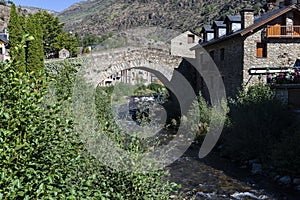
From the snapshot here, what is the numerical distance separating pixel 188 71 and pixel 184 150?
802cm

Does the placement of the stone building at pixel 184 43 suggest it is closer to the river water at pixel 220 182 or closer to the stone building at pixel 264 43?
the stone building at pixel 264 43

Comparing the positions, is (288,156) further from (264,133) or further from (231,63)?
(231,63)

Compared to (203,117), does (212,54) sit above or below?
above

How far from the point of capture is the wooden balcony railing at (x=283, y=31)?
15.3 m

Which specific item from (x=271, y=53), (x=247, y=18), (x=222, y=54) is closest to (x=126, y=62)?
(x=222, y=54)

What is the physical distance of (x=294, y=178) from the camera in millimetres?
9633

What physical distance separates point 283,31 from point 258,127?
19.8 ft

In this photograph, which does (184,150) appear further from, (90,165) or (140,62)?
(90,165)

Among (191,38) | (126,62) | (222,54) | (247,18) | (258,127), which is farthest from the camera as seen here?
(191,38)

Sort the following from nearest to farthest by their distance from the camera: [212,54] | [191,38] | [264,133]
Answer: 1. [264,133]
2. [212,54]
3. [191,38]

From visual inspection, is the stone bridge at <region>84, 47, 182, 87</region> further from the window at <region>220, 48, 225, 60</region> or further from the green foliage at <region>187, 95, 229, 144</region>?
the green foliage at <region>187, 95, 229, 144</region>

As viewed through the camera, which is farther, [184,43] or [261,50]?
[184,43]

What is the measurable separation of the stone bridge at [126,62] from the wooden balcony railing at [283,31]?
21.9 feet

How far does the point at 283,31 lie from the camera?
15.5m
